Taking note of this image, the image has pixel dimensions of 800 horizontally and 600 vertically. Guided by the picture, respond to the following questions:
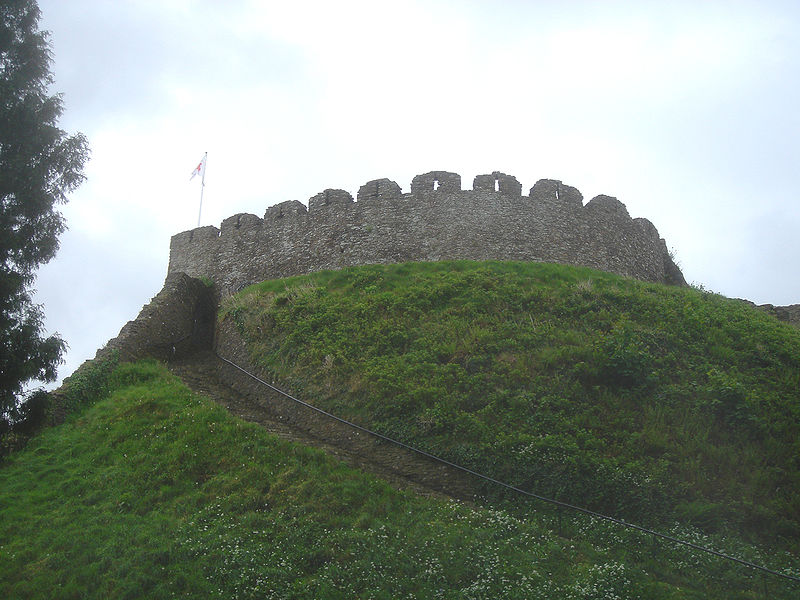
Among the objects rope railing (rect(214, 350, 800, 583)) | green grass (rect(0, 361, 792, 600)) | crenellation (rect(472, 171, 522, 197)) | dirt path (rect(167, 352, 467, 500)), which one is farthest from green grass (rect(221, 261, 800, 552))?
crenellation (rect(472, 171, 522, 197))

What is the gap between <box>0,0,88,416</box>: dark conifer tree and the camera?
12.2 meters

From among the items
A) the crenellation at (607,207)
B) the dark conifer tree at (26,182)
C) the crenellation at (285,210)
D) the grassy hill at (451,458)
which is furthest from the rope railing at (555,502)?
the crenellation at (607,207)

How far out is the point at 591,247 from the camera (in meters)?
24.8

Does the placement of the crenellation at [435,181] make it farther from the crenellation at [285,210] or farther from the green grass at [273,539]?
the green grass at [273,539]

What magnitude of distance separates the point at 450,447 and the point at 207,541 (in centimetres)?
507

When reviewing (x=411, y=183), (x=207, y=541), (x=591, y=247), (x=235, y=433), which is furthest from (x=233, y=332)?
(x=591, y=247)

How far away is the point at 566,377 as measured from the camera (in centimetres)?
1588

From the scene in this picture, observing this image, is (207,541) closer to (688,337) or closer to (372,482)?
(372,482)

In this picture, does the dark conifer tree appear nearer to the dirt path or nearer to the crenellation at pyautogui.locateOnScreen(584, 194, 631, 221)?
the dirt path

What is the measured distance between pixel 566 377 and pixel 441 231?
9709 mm

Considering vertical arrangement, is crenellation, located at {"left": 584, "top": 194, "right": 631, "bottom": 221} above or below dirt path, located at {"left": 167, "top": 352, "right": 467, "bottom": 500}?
above

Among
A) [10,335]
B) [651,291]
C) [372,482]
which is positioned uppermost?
[651,291]

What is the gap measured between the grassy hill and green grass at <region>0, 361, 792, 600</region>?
0.04 m

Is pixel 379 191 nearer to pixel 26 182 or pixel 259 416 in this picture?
pixel 259 416
